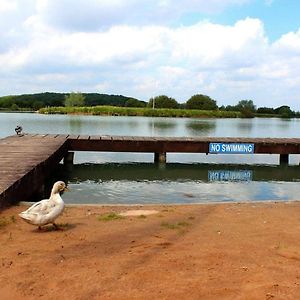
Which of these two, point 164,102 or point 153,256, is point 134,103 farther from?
point 153,256

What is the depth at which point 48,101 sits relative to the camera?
11462 cm

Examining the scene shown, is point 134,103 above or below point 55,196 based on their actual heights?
above

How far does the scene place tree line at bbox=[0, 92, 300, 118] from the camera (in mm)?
98438

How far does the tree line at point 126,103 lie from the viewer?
323ft

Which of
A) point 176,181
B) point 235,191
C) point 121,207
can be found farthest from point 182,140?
point 121,207

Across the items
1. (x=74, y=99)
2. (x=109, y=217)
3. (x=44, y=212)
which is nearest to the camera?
(x=44, y=212)

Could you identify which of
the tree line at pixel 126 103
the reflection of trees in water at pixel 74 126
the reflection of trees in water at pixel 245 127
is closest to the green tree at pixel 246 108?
the tree line at pixel 126 103

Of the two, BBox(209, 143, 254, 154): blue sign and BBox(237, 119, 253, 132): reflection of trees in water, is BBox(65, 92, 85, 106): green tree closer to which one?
BBox(237, 119, 253, 132): reflection of trees in water

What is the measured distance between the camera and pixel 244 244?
550 centimetres

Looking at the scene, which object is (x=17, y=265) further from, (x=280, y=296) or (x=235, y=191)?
Answer: (x=235, y=191)

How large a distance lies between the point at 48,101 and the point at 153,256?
4482 inches

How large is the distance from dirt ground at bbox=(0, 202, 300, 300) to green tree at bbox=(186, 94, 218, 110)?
300 ft

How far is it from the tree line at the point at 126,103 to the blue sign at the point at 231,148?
235 feet

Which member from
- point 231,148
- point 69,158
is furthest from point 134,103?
point 69,158
